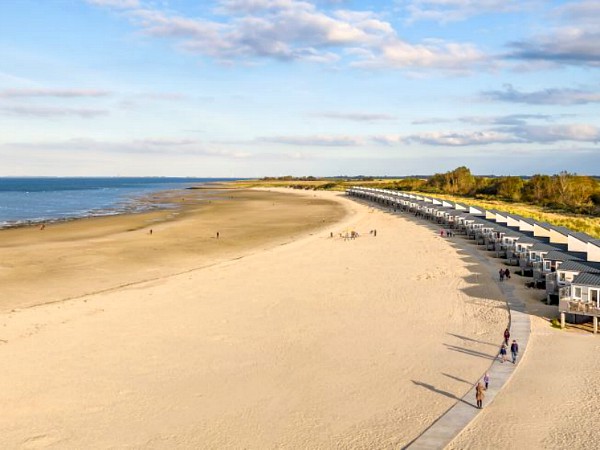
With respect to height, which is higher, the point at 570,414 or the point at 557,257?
the point at 557,257

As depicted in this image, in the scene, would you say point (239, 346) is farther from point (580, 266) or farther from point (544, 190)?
point (544, 190)

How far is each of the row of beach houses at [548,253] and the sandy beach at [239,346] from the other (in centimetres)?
280

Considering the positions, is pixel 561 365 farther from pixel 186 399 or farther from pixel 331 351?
pixel 186 399

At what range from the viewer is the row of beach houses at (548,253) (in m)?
22.7

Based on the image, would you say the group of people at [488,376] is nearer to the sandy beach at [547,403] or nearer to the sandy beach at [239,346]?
the sandy beach at [547,403]

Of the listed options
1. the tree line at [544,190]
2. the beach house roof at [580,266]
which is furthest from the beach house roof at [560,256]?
the tree line at [544,190]

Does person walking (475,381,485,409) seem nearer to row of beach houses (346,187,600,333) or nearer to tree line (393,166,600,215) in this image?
row of beach houses (346,187,600,333)

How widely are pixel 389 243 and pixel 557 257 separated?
65.8ft

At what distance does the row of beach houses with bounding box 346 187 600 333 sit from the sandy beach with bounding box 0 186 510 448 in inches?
110

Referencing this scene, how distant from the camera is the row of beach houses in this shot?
894 inches

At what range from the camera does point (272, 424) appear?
47.6ft

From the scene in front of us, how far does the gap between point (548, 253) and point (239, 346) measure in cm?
1878

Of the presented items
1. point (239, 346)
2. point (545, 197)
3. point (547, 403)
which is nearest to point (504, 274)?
point (547, 403)

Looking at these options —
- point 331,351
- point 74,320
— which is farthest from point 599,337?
point 74,320
